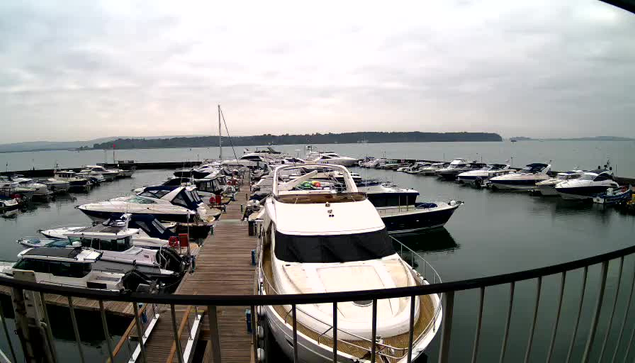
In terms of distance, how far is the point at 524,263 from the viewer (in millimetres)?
16125

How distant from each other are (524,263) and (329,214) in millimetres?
12740

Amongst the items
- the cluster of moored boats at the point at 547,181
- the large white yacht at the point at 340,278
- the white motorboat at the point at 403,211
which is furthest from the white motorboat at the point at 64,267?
the cluster of moored boats at the point at 547,181

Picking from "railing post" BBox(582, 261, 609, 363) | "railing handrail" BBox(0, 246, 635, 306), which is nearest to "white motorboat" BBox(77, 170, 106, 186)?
"railing handrail" BBox(0, 246, 635, 306)

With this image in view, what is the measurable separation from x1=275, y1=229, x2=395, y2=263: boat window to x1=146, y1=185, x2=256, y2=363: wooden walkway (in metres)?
1.99

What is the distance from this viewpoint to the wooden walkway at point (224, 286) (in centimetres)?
708

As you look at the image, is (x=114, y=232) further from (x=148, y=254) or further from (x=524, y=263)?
(x=524, y=263)

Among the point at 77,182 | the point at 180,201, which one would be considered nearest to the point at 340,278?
the point at 180,201

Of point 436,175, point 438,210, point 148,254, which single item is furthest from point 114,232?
point 436,175

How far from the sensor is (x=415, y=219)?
20375mm

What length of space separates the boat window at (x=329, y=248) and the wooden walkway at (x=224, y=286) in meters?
1.99

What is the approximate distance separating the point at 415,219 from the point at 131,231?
15093mm

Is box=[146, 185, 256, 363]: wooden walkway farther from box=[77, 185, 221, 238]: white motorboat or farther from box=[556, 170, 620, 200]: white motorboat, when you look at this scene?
box=[556, 170, 620, 200]: white motorboat

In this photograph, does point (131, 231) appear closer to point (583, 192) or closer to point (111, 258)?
point (111, 258)

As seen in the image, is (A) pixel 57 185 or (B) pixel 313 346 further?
(A) pixel 57 185
